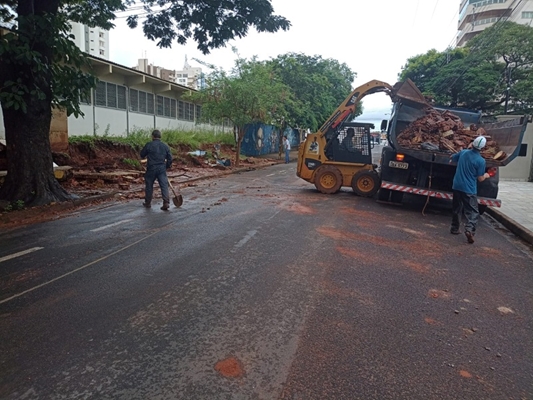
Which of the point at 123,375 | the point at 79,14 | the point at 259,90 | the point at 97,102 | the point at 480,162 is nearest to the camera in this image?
the point at 123,375

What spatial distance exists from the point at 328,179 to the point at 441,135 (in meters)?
3.77

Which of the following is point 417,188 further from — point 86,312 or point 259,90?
point 259,90

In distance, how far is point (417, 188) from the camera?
33.2 ft

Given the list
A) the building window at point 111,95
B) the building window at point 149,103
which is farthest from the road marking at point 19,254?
the building window at point 149,103

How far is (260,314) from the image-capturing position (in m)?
3.88

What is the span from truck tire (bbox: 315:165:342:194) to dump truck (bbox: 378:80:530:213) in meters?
1.78

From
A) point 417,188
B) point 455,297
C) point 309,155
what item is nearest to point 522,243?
point 417,188

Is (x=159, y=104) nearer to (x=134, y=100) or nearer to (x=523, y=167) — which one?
(x=134, y=100)

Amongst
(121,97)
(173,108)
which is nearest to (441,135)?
(121,97)

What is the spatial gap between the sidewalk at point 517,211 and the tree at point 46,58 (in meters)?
7.65

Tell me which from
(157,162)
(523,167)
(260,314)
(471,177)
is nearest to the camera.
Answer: (260,314)

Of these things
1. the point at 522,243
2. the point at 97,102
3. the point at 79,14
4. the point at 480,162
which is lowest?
the point at 522,243

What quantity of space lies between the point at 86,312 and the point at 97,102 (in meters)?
16.4

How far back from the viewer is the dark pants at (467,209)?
7332 millimetres
